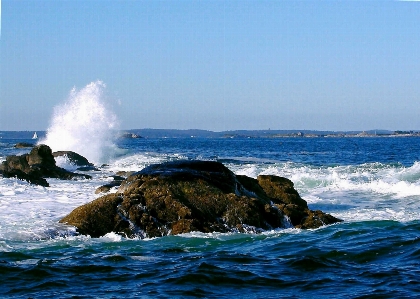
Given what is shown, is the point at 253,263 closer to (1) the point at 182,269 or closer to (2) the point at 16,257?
(1) the point at 182,269

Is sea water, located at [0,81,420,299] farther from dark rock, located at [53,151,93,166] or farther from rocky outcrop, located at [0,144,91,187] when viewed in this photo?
dark rock, located at [53,151,93,166]

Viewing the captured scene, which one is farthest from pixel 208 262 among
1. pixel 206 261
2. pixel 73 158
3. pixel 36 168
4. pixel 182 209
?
pixel 73 158

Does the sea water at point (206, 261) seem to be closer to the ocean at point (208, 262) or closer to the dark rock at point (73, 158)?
the ocean at point (208, 262)

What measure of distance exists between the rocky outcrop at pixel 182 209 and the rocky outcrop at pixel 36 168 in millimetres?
7606

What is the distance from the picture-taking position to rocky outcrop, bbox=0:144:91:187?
792 inches

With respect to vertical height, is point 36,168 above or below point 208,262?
above

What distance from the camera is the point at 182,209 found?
1191 centimetres

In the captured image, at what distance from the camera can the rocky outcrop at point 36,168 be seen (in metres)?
20.1

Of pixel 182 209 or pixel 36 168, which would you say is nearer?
pixel 182 209

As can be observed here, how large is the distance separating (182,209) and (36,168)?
516 inches

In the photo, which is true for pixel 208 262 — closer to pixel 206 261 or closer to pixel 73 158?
pixel 206 261

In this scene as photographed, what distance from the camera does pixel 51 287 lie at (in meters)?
7.61

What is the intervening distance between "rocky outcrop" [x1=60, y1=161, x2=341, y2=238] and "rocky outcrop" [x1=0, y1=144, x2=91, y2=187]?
7606 millimetres

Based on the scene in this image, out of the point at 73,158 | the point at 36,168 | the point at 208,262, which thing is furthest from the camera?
the point at 73,158
